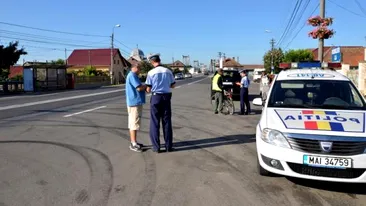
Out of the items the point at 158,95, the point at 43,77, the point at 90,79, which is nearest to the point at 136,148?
the point at 158,95

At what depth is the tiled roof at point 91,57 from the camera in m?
72.1

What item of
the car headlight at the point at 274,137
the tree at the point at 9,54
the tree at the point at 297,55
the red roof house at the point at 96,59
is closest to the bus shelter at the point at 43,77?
the tree at the point at 9,54

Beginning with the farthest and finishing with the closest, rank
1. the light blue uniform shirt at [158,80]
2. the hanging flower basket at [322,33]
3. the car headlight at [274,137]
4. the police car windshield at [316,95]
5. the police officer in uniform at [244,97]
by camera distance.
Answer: the hanging flower basket at [322,33] < the police officer in uniform at [244,97] < the light blue uniform shirt at [158,80] < the police car windshield at [316,95] < the car headlight at [274,137]

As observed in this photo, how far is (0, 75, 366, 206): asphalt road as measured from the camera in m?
4.41

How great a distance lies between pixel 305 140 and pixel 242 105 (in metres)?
9.00

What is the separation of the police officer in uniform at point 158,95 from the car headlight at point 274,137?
7.42ft

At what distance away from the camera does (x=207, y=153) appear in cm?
680

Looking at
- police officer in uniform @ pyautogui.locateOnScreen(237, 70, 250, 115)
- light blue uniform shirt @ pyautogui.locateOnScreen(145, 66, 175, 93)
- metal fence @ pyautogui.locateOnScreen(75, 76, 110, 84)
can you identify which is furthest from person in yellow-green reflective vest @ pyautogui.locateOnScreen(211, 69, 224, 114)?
metal fence @ pyautogui.locateOnScreen(75, 76, 110, 84)

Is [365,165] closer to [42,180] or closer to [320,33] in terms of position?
[42,180]

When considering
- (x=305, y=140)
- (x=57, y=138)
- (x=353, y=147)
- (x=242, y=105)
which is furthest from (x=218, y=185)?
(x=242, y=105)

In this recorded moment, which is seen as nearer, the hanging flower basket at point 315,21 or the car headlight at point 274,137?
the car headlight at point 274,137

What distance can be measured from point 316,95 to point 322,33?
9683 mm

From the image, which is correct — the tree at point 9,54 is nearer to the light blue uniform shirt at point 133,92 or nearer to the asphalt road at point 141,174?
the asphalt road at point 141,174

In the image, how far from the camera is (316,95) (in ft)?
20.5
